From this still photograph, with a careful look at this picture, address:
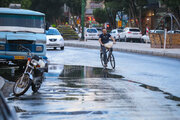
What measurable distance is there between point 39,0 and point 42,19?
6893cm

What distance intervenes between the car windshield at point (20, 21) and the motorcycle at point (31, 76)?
6784 mm

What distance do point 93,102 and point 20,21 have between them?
909 cm

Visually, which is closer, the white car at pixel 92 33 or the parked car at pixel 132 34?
the parked car at pixel 132 34

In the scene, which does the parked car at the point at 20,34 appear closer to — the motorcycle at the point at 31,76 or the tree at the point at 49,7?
the motorcycle at the point at 31,76

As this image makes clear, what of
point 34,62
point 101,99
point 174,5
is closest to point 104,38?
point 34,62

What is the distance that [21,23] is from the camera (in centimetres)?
1750

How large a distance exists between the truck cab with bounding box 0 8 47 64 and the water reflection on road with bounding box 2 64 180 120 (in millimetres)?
3261

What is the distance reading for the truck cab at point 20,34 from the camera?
16453mm

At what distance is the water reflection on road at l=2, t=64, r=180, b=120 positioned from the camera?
7586 mm

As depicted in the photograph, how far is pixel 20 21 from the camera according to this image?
57.6 feet

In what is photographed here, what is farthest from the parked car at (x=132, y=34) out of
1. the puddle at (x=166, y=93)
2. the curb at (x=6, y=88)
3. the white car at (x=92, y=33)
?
the curb at (x=6, y=88)

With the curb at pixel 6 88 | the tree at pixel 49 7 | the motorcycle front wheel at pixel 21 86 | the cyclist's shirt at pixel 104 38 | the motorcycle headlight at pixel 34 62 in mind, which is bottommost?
the curb at pixel 6 88

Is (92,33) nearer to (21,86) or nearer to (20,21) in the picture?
(20,21)

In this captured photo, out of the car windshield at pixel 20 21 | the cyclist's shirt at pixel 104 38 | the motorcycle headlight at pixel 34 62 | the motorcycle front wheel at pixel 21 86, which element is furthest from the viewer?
the cyclist's shirt at pixel 104 38
